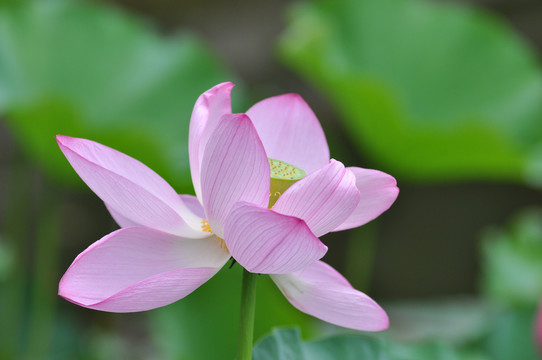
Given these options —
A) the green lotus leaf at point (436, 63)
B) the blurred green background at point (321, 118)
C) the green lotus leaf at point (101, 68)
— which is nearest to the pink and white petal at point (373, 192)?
the blurred green background at point (321, 118)

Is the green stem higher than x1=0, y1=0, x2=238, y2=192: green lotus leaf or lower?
lower

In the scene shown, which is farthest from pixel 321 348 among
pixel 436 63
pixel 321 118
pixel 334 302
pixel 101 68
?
pixel 321 118

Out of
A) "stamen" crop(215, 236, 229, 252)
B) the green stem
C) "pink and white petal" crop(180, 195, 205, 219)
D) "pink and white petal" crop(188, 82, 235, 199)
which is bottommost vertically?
the green stem

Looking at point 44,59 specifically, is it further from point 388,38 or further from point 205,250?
point 205,250

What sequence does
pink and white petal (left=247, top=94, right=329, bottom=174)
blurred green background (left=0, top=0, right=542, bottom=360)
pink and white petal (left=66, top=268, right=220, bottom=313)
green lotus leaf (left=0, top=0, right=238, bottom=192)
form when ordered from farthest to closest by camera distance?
green lotus leaf (left=0, top=0, right=238, bottom=192) < blurred green background (left=0, top=0, right=542, bottom=360) < pink and white petal (left=247, top=94, right=329, bottom=174) < pink and white petal (left=66, top=268, right=220, bottom=313)

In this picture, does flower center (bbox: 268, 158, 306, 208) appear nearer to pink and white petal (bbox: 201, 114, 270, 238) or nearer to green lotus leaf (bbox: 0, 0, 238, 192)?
pink and white petal (bbox: 201, 114, 270, 238)

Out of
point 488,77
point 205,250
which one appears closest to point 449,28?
point 488,77

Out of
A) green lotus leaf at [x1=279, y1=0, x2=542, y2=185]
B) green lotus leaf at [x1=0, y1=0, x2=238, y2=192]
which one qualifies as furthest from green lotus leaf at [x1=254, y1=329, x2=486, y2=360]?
green lotus leaf at [x1=279, y1=0, x2=542, y2=185]

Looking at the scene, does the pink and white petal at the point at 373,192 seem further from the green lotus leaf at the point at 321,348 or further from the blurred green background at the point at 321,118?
the blurred green background at the point at 321,118

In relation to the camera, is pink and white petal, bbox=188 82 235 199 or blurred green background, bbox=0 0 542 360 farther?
blurred green background, bbox=0 0 542 360
